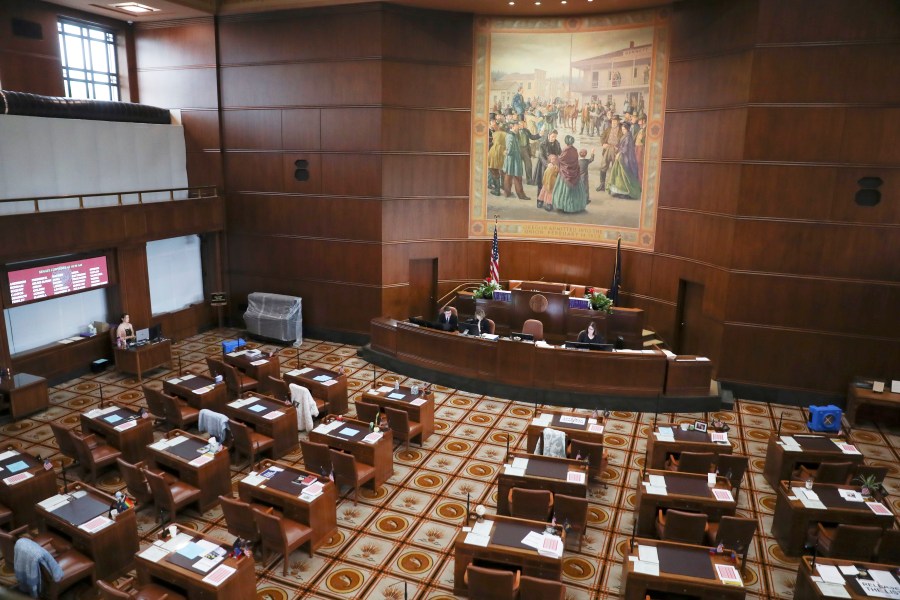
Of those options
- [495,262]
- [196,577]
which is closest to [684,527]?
[196,577]

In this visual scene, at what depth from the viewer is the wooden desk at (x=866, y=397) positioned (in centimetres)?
1046

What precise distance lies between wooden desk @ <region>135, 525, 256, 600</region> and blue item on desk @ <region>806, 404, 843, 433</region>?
8748 mm

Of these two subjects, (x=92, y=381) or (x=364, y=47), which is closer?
(x=92, y=381)

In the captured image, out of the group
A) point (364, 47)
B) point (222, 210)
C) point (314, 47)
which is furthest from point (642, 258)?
point (222, 210)

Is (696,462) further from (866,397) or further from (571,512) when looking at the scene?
(866,397)

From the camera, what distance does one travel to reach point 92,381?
39.5ft

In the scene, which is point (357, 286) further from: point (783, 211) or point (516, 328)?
point (783, 211)

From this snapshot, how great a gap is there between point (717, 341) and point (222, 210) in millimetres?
11033

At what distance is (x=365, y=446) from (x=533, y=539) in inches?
110

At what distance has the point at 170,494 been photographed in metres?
7.25

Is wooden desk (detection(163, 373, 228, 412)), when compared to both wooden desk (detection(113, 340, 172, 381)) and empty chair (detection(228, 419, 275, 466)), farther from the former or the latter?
wooden desk (detection(113, 340, 172, 381))

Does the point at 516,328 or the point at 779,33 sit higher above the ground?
the point at 779,33

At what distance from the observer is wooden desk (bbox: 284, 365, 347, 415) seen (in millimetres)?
10250

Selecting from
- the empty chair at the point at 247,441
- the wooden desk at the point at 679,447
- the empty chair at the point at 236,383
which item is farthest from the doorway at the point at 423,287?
the wooden desk at the point at 679,447
